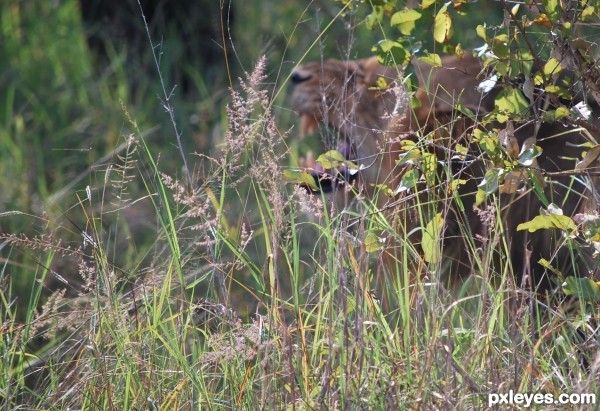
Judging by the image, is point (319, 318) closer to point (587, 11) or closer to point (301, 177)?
point (301, 177)

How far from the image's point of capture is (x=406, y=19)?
2.47 metres

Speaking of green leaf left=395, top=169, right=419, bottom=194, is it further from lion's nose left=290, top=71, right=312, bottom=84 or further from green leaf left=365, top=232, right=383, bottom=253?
lion's nose left=290, top=71, right=312, bottom=84

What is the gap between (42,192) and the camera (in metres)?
4.85

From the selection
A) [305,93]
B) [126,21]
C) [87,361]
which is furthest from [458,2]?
[126,21]

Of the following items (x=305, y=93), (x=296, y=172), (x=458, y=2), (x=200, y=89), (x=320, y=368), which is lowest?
(x=200, y=89)

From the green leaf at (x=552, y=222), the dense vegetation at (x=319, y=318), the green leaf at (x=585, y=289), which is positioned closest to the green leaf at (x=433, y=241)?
the dense vegetation at (x=319, y=318)

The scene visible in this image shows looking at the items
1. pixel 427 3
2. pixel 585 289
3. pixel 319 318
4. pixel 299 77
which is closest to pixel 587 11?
pixel 427 3

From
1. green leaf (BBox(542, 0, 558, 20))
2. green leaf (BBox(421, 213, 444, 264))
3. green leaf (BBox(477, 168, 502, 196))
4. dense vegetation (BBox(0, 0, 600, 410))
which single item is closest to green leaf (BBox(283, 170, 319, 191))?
dense vegetation (BBox(0, 0, 600, 410))

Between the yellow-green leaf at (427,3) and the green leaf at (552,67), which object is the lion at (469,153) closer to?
the yellow-green leaf at (427,3)

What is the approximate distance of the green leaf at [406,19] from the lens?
2.46 m

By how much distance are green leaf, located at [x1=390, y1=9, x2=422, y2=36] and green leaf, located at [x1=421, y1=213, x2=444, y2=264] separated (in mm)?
478

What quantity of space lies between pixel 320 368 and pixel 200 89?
4161 mm

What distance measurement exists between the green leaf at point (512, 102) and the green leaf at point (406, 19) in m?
0.33

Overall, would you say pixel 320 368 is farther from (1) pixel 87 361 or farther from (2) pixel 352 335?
(1) pixel 87 361
